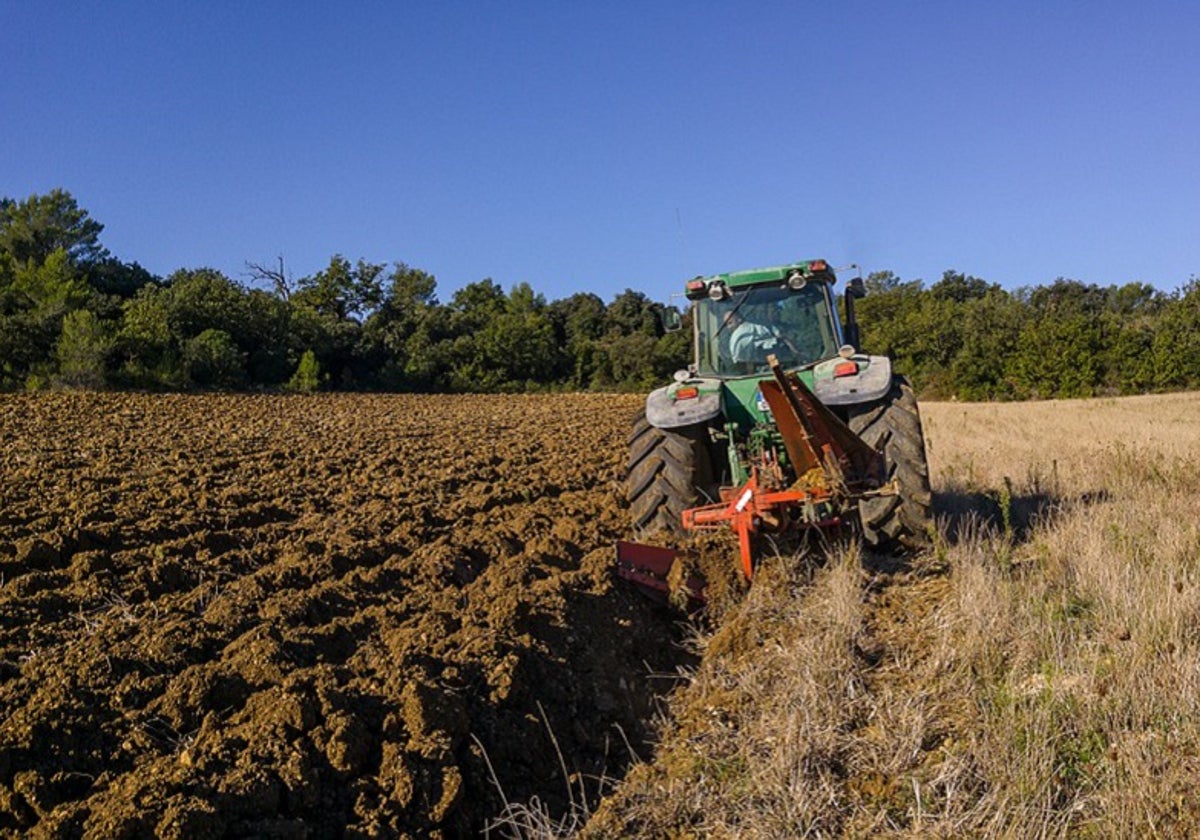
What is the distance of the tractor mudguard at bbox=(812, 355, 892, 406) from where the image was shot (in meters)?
5.36

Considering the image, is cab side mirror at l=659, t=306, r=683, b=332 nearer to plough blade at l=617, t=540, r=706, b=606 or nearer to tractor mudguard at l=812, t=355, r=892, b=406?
tractor mudguard at l=812, t=355, r=892, b=406

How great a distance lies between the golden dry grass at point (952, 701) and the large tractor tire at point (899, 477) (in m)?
0.17

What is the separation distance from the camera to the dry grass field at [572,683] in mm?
2609

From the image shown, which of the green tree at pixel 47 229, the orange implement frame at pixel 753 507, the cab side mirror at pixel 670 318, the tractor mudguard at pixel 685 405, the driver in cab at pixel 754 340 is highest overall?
the green tree at pixel 47 229

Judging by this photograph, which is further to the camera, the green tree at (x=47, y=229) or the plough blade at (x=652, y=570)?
the green tree at (x=47, y=229)

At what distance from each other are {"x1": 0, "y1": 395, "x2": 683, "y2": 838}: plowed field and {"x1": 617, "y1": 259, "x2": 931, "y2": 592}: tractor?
673 millimetres

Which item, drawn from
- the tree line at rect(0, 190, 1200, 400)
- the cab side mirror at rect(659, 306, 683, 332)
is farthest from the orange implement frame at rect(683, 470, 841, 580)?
the tree line at rect(0, 190, 1200, 400)

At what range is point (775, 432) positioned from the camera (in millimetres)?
5688

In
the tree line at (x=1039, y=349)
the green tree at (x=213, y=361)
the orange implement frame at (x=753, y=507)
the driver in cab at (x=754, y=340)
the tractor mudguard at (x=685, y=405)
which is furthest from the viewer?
the tree line at (x=1039, y=349)

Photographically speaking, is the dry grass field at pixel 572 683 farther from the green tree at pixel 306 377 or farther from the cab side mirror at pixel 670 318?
the green tree at pixel 306 377

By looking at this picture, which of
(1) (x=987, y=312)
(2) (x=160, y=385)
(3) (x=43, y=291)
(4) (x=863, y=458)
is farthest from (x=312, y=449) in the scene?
(1) (x=987, y=312)

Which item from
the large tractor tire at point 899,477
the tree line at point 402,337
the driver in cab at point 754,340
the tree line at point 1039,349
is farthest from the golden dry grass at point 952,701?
the tree line at point 1039,349

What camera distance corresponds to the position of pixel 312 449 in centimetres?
1123

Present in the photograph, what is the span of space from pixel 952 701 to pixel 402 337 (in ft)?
124
